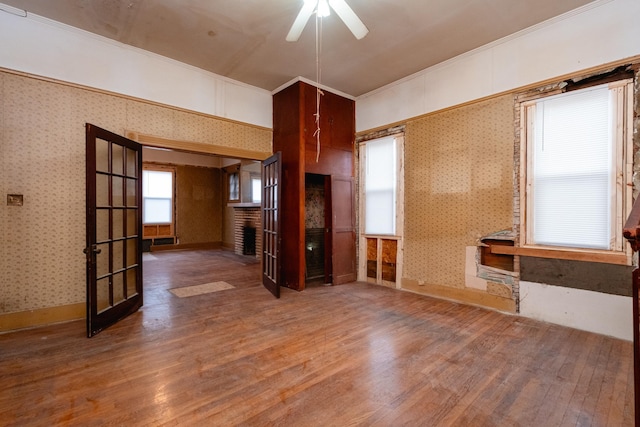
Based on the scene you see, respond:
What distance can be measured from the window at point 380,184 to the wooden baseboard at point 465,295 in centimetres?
90

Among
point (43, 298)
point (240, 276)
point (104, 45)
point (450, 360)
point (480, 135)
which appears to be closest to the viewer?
point (450, 360)

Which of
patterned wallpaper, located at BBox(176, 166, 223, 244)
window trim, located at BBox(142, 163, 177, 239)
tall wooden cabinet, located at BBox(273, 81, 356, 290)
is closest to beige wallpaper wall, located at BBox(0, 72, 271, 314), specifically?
tall wooden cabinet, located at BBox(273, 81, 356, 290)

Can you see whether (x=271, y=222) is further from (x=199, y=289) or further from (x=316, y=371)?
(x=316, y=371)

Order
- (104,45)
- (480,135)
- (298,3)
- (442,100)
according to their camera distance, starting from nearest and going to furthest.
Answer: (298,3), (104,45), (480,135), (442,100)

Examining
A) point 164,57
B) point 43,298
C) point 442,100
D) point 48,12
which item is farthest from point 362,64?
point 43,298

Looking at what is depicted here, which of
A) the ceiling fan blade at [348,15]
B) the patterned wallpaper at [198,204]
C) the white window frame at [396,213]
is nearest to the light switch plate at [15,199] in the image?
the ceiling fan blade at [348,15]

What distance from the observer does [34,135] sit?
3086mm

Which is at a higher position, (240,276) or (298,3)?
(298,3)

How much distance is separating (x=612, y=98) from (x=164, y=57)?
16.8 ft

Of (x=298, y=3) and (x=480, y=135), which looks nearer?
(x=298, y=3)

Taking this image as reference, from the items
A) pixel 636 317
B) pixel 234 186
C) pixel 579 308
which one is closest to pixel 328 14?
pixel 636 317

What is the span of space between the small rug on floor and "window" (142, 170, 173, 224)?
206 inches

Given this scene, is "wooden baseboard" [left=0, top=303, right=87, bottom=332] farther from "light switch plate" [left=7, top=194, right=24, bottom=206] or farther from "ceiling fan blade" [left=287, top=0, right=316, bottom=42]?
"ceiling fan blade" [left=287, top=0, right=316, bottom=42]

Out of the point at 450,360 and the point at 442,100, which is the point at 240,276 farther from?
the point at 442,100
